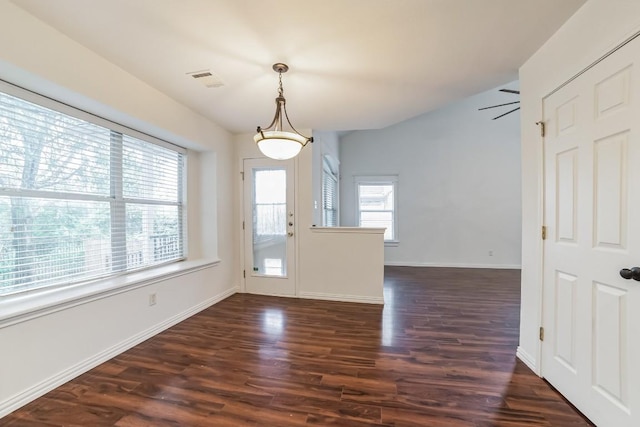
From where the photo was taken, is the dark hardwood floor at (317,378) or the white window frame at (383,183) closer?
the dark hardwood floor at (317,378)

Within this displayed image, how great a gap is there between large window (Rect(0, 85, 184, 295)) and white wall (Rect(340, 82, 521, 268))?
4639 millimetres

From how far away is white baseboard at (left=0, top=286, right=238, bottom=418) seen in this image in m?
1.68

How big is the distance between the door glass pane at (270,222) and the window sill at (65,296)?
1.36 metres

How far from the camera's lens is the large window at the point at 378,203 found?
654 cm

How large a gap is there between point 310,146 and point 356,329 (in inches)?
96.2

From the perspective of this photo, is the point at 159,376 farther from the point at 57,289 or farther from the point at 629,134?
the point at 629,134

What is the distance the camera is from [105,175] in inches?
99.8

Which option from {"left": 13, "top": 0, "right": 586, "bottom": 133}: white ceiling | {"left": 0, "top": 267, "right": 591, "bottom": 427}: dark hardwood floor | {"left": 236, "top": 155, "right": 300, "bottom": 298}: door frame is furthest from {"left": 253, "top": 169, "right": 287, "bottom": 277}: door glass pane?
{"left": 13, "top": 0, "right": 586, "bottom": 133}: white ceiling

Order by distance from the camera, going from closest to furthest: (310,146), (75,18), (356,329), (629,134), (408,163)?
(629,134), (75,18), (356,329), (310,146), (408,163)

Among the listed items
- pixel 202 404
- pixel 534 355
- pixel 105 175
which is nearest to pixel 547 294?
pixel 534 355

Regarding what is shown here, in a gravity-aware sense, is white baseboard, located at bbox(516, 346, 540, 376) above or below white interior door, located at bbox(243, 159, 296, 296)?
below

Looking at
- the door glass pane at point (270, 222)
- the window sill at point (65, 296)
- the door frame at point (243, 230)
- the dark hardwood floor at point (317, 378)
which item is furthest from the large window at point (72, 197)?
the door glass pane at point (270, 222)

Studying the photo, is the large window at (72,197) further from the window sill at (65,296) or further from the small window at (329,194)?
the small window at (329,194)

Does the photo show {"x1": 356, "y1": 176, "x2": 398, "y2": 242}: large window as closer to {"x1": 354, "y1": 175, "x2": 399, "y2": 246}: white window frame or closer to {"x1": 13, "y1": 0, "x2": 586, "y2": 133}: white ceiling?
{"x1": 354, "y1": 175, "x2": 399, "y2": 246}: white window frame
